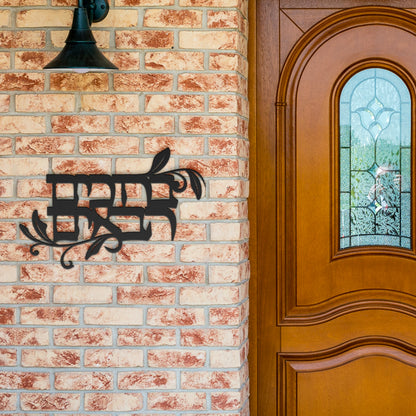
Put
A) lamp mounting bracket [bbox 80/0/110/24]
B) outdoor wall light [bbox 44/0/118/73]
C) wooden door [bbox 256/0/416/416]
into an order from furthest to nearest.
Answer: wooden door [bbox 256/0/416/416], lamp mounting bracket [bbox 80/0/110/24], outdoor wall light [bbox 44/0/118/73]

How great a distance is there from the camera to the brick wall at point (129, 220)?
8.10ft

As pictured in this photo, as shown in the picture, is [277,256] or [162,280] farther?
[277,256]

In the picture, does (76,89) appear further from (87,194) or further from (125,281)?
(125,281)

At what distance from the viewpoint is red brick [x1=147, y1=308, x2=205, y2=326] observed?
2.48 m

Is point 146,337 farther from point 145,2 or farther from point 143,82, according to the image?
point 145,2

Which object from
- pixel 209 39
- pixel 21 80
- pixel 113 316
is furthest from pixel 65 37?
pixel 113 316

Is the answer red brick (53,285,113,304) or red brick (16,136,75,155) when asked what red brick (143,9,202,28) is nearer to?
red brick (16,136,75,155)

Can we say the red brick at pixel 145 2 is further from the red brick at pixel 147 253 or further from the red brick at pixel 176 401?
the red brick at pixel 176 401

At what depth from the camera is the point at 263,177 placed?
2.76 meters

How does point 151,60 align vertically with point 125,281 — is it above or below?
above

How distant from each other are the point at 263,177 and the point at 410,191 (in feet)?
2.12

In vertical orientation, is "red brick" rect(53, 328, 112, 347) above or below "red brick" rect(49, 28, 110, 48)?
below

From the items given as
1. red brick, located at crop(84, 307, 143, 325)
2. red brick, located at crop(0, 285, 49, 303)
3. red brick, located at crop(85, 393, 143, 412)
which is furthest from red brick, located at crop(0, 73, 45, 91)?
red brick, located at crop(85, 393, 143, 412)

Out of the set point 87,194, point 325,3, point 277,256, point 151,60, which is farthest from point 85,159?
point 325,3
